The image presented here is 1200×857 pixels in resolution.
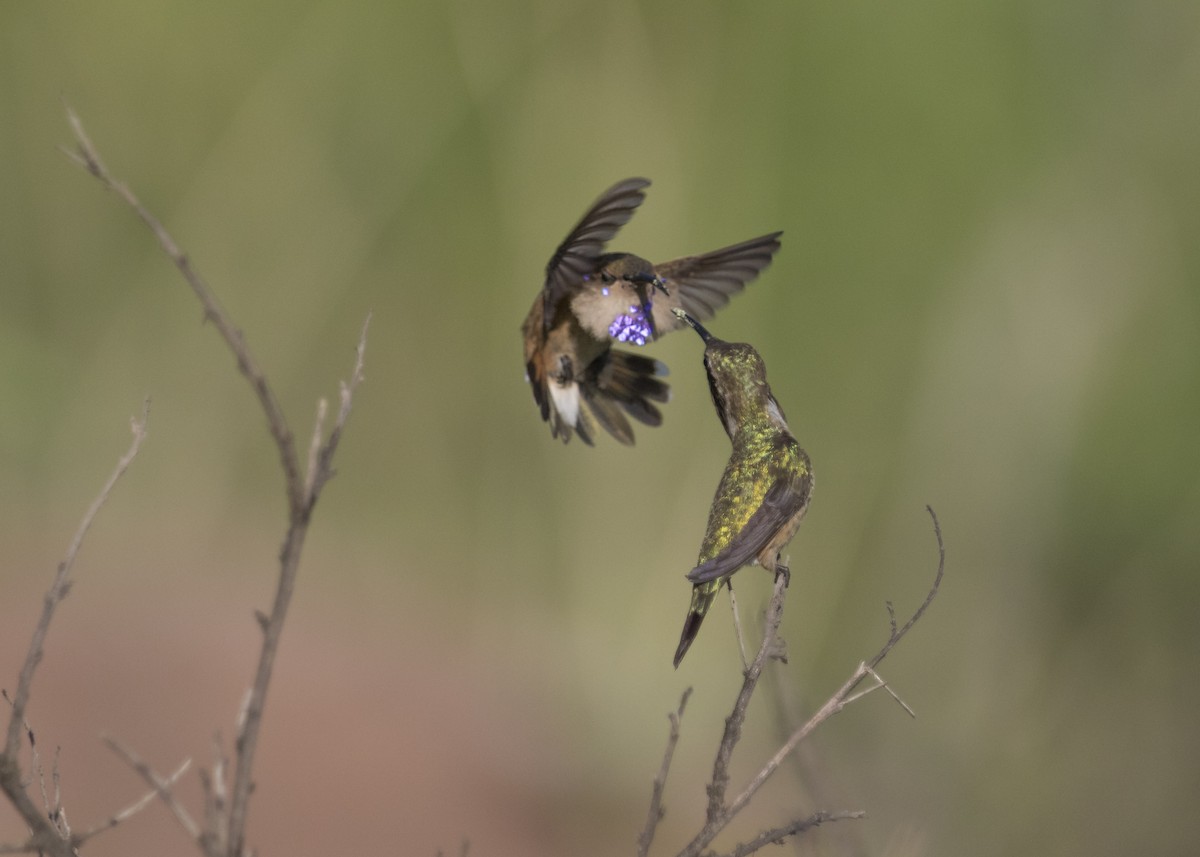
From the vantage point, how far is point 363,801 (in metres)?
3.23

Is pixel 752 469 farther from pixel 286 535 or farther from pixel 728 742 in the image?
pixel 286 535

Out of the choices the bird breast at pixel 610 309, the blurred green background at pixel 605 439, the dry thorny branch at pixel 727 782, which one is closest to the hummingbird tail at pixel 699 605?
the dry thorny branch at pixel 727 782

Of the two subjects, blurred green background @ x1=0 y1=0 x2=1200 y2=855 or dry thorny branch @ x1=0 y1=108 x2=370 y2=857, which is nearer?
dry thorny branch @ x1=0 y1=108 x2=370 y2=857

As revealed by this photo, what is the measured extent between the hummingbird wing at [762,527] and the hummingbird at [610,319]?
171 mm

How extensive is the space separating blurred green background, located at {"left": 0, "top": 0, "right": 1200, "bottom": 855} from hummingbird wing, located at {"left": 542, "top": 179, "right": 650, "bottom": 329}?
2.10m

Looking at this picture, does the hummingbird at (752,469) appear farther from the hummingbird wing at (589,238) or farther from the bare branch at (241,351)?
the bare branch at (241,351)

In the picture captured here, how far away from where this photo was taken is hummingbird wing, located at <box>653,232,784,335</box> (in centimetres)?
119

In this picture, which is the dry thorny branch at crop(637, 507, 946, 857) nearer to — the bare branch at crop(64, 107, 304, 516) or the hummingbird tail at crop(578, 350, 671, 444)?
the bare branch at crop(64, 107, 304, 516)

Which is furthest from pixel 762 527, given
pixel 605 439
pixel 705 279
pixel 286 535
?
pixel 605 439

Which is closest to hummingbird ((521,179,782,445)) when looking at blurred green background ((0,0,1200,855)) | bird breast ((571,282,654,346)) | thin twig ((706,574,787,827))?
bird breast ((571,282,654,346))

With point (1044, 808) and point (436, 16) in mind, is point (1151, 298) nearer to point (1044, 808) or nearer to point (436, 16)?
point (1044, 808)

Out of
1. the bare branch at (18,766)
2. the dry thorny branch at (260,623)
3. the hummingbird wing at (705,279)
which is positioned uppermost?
the hummingbird wing at (705,279)

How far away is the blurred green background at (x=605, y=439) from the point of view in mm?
3457

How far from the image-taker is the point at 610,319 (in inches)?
46.8
